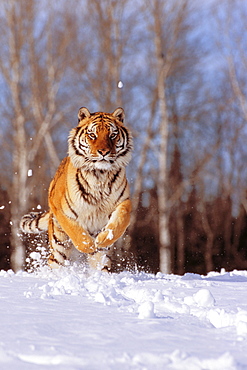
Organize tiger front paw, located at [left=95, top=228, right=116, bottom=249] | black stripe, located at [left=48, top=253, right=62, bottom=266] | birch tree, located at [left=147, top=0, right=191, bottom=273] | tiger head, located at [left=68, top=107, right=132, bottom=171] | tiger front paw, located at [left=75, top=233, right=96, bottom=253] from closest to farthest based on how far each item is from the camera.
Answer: tiger front paw, located at [left=95, top=228, right=116, bottom=249], tiger front paw, located at [left=75, top=233, right=96, bottom=253], tiger head, located at [left=68, top=107, right=132, bottom=171], black stripe, located at [left=48, top=253, right=62, bottom=266], birch tree, located at [left=147, top=0, right=191, bottom=273]

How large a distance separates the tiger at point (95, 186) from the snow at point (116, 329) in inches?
61.0

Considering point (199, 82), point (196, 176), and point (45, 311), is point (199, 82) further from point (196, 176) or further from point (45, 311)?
point (45, 311)

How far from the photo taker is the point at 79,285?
418cm

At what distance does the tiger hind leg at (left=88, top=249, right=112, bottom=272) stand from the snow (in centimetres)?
187

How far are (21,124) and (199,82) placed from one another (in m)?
4.99

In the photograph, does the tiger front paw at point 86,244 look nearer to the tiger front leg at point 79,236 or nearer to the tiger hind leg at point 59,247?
the tiger front leg at point 79,236

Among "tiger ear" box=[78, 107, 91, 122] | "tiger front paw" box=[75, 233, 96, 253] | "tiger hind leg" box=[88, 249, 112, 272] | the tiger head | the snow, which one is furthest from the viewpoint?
"tiger ear" box=[78, 107, 91, 122]

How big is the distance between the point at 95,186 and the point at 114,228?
2.01ft

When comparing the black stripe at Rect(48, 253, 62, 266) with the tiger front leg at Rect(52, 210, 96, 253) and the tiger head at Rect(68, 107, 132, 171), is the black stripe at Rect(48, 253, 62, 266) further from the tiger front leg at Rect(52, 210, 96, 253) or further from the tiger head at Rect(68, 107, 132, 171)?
the tiger head at Rect(68, 107, 132, 171)

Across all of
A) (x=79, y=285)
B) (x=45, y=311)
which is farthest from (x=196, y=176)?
(x=45, y=311)

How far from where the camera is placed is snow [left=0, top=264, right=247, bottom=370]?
2.14 metres

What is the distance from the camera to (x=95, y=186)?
18.9 ft

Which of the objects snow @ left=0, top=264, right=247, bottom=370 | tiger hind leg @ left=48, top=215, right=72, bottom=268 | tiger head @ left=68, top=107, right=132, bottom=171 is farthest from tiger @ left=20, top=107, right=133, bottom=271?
snow @ left=0, top=264, right=247, bottom=370

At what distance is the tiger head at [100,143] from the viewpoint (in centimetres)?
570
